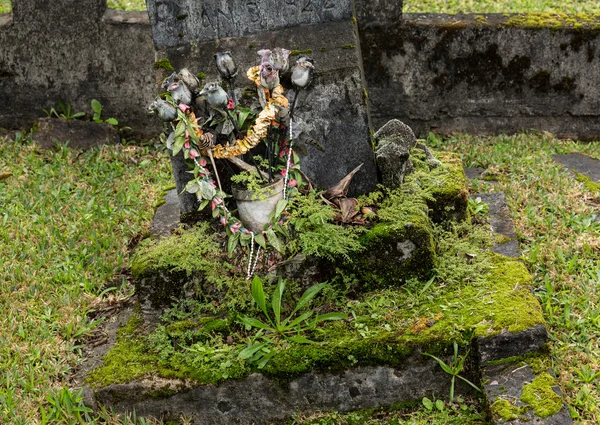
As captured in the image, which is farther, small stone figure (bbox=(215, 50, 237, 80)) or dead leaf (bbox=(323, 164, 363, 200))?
dead leaf (bbox=(323, 164, 363, 200))

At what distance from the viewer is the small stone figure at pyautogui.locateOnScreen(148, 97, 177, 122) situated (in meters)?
3.77

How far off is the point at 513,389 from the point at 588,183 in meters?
2.40

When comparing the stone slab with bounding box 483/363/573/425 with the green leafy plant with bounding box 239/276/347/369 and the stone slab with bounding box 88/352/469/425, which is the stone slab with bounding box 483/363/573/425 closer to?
the stone slab with bounding box 88/352/469/425

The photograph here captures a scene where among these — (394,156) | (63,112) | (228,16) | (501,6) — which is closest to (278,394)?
(394,156)

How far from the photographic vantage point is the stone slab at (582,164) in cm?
564

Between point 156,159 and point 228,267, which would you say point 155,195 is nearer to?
point 156,159

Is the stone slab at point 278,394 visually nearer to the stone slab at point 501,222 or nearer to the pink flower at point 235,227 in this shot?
the pink flower at point 235,227

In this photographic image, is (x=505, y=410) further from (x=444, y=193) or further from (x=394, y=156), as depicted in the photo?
(x=394, y=156)

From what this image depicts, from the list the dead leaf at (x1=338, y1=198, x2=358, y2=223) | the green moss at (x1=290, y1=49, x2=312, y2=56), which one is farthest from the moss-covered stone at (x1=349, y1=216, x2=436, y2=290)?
the green moss at (x1=290, y1=49, x2=312, y2=56)

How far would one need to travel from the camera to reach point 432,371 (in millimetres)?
3678

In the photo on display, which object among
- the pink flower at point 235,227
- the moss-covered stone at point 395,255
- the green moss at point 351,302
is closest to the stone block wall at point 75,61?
the green moss at point 351,302

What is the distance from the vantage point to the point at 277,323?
3799 mm

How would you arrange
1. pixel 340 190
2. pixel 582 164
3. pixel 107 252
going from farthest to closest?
pixel 582 164 < pixel 107 252 < pixel 340 190

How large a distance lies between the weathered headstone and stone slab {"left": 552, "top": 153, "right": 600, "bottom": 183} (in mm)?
2179
